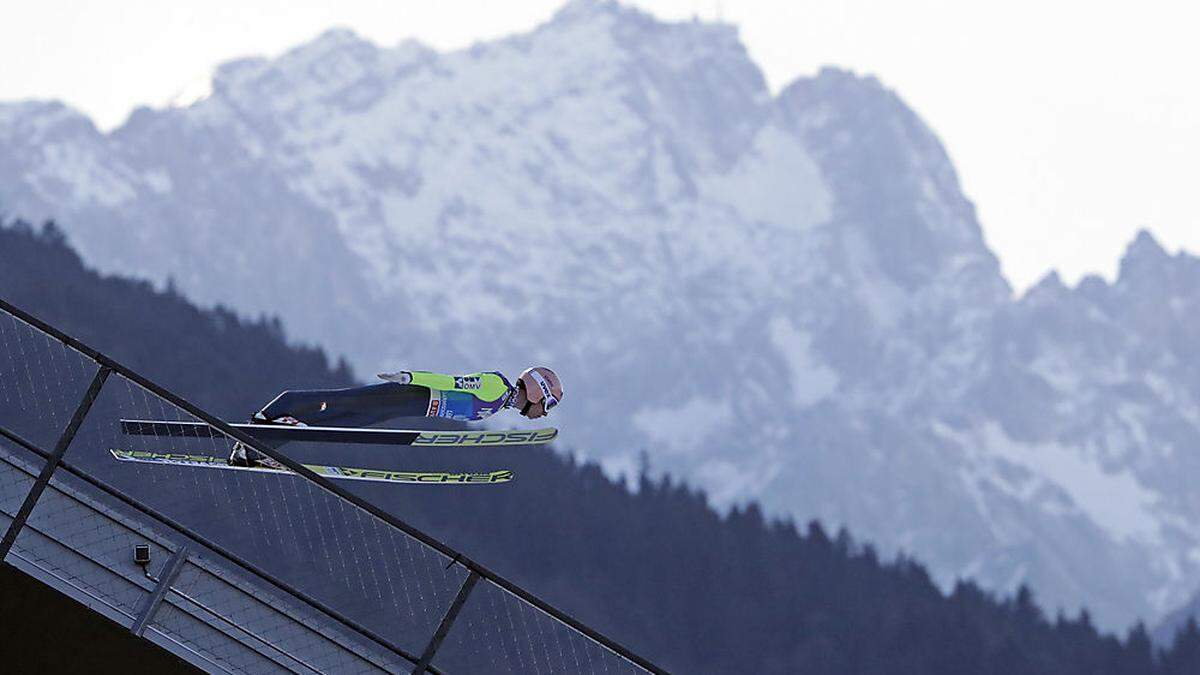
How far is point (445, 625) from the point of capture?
9547mm

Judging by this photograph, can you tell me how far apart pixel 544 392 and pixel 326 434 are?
88.5 inches

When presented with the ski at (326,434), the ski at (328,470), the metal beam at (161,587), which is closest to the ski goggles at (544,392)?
the ski at (326,434)

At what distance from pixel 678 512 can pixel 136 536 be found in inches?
5618

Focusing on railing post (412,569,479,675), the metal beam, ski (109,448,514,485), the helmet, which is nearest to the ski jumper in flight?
the helmet

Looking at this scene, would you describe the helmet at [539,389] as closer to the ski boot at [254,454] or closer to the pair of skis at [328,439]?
the pair of skis at [328,439]

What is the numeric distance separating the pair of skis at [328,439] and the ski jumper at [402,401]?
10 centimetres

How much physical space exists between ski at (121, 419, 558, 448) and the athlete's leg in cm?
8

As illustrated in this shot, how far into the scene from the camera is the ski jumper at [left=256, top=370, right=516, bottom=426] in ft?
49.2

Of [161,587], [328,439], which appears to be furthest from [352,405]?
[161,587]

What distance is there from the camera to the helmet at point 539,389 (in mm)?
16812

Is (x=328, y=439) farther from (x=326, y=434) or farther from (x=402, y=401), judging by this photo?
(x=402, y=401)

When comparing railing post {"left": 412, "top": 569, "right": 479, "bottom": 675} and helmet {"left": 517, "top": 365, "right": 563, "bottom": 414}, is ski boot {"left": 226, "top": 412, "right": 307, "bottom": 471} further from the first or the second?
railing post {"left": 412, "top": 569, "right": 479, "bottom": 675}

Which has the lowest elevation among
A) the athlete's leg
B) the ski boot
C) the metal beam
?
the metal beam

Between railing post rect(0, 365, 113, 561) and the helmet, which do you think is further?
the helmet
